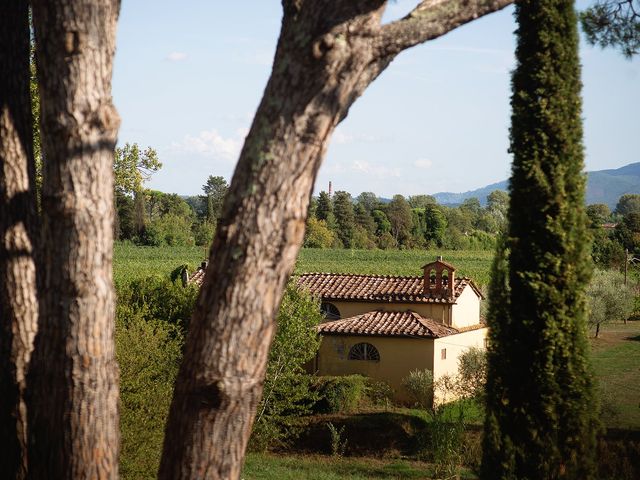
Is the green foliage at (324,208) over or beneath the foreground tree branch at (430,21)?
over

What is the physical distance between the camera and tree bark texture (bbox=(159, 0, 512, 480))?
3486 mm

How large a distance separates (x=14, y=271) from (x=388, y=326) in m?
24.7

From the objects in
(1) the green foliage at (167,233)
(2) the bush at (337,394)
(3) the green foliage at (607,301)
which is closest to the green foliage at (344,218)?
(1) the green foliage at (167,233)

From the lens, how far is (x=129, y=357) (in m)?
14.8

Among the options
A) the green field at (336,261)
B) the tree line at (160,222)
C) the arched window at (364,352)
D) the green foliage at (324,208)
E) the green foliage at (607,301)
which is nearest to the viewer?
the arched window at (364,352)

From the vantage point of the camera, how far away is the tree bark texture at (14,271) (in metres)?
4.27

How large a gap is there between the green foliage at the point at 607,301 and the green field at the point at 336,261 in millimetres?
7238

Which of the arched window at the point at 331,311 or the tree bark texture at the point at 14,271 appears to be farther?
the arched window at the point at 331,311

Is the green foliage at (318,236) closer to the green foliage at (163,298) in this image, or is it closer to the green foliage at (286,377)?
the green foliage at (163,298)

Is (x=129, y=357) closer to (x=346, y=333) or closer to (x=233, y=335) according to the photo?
(x=233, y=335)

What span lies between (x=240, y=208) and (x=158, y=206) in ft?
277

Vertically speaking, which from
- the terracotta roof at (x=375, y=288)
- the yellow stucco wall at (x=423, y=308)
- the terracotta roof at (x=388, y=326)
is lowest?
the terracotta roof at (x=388, y=326)

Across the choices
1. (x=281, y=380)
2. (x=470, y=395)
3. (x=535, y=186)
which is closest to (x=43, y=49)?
(x=535, y=186)

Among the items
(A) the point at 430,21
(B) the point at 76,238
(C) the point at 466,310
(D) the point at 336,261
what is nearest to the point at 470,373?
(C) the point at 466,310
